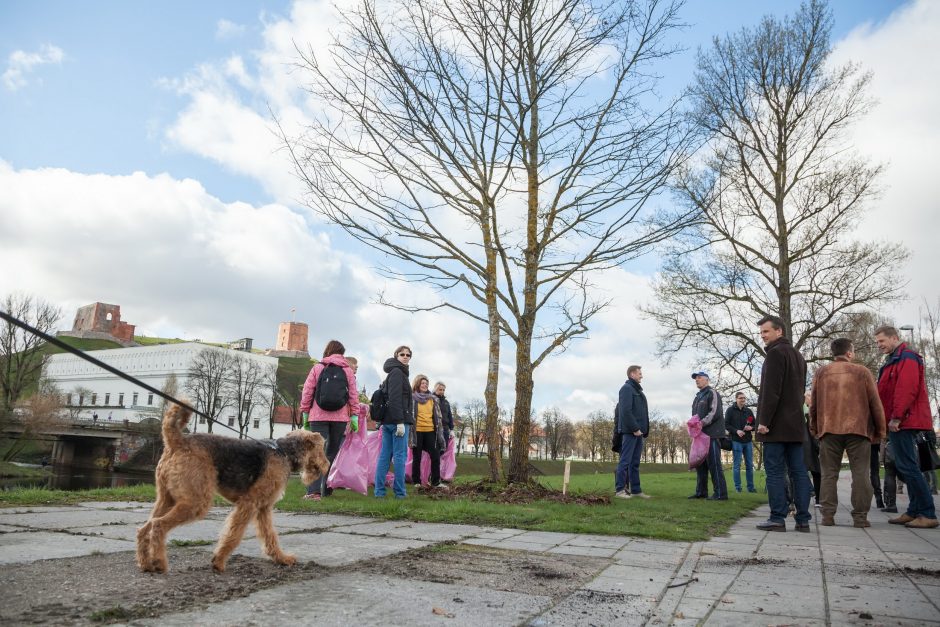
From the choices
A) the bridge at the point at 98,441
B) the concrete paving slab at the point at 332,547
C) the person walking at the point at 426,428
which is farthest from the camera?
the bridge at the point at 98,441

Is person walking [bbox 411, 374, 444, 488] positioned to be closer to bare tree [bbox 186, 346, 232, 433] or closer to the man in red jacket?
the man in red jacket

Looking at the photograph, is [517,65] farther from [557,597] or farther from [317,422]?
[557,597]

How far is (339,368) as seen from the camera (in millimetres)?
8734

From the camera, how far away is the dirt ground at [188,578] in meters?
2.71

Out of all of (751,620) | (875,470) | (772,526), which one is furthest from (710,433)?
(751,620)

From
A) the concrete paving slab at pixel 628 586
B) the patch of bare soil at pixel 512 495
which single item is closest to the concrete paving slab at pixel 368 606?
the concrete paving slab at pixel 628 586

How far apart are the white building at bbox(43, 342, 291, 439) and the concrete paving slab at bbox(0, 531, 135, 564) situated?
85.8 m

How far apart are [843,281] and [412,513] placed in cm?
1804

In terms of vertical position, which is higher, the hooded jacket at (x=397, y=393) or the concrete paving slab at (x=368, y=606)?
the hooded jacket at (x=397, y=393)

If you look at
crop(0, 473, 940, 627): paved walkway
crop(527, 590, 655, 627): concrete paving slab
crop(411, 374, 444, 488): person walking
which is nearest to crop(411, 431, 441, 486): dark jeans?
crop(411, 374, 444, 488): person walking

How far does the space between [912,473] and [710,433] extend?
4374 mm

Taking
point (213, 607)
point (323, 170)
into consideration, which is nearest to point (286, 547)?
point (213, 607)

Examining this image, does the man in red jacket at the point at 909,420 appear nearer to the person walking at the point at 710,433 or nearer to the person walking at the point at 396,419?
the person walking at the point at 710,433

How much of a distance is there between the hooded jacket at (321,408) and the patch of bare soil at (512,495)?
1803mm
